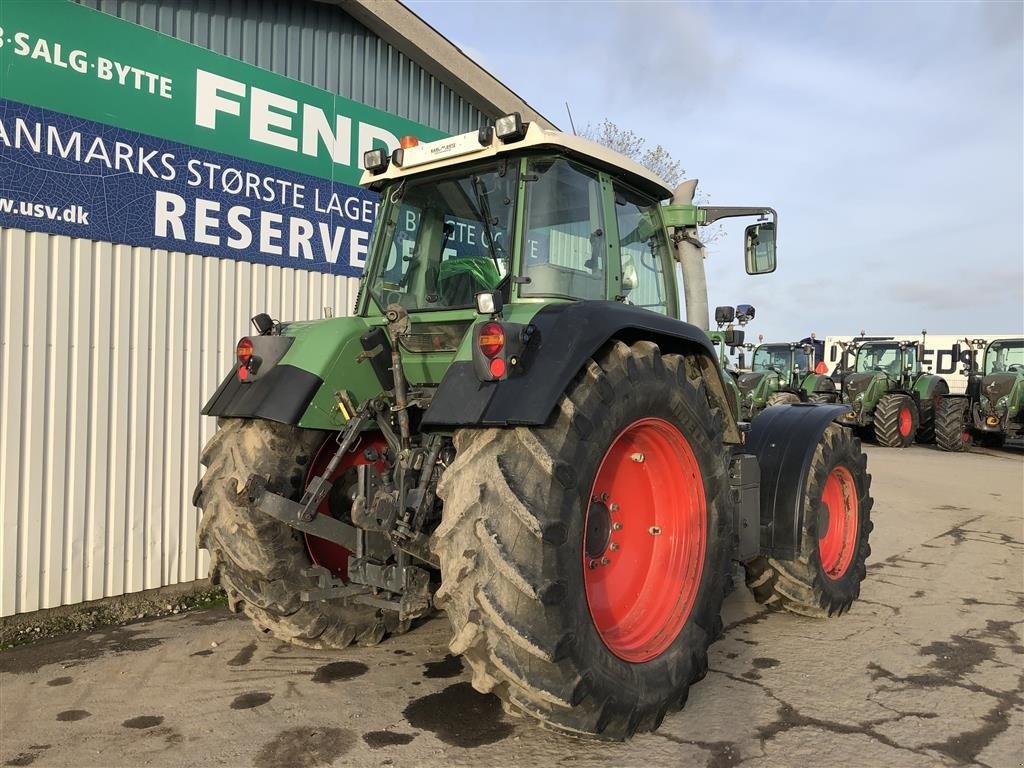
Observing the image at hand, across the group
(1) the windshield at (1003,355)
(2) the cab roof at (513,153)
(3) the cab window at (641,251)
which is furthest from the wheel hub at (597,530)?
(1) the windshield at (1003,355)

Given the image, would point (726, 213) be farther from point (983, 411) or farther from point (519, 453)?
point (983, 411)

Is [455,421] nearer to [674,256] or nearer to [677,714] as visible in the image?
[677,714]

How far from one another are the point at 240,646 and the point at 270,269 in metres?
2.99

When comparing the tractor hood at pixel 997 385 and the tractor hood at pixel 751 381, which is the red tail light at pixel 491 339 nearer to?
the tractor hood at pixel 751 381

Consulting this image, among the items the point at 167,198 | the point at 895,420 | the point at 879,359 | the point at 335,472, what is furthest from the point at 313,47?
the point at 879,359

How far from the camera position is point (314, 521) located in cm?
355

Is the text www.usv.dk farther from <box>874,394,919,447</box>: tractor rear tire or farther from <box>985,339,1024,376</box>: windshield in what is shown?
<box>985,339,1024,376</box>: windshield

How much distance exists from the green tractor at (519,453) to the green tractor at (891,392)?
14.4 m

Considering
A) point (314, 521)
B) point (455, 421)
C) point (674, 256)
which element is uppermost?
point (674, 256)

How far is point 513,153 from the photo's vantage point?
12.4 ft

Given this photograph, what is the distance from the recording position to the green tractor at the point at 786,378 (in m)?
18.4

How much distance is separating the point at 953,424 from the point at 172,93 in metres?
17.2

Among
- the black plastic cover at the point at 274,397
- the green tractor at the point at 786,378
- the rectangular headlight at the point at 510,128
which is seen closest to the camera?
the rectangular headlight at the point at 510,128

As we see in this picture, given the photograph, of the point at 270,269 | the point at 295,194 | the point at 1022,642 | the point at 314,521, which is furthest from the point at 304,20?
the point at 1022,642
